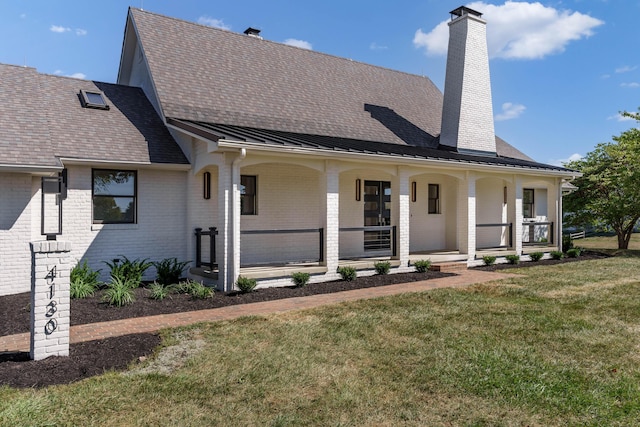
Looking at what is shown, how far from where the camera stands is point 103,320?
7.07 m

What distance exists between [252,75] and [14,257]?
27.7 ft

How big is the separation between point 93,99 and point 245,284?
7.21 metres

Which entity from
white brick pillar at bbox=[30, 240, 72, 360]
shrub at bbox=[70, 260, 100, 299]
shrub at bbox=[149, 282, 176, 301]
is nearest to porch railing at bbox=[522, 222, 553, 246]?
shrub at bbox=[149, 282, 176, 301]

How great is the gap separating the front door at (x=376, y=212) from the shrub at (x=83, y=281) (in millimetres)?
7751

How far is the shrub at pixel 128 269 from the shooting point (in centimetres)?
976

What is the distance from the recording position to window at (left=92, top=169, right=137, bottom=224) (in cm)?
1044

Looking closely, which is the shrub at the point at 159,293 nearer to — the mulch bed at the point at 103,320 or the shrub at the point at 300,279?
the mulch bed at the point at 103,320

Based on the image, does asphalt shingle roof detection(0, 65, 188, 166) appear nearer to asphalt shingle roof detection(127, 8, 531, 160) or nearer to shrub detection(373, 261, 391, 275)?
asphalt shingle roof detection(127, 8, 531, 160)

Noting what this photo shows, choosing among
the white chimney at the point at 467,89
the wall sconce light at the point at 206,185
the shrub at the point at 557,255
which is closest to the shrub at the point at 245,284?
the wall sconce light at the point at 206,185

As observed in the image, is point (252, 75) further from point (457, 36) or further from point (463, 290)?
point (463, 290)

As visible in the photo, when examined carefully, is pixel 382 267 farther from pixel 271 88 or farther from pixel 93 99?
pixel 93 99

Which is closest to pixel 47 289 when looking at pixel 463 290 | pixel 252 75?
pixel 463 290

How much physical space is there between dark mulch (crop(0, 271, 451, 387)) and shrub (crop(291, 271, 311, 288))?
177 millimetres

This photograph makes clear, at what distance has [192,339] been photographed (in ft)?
19.8
